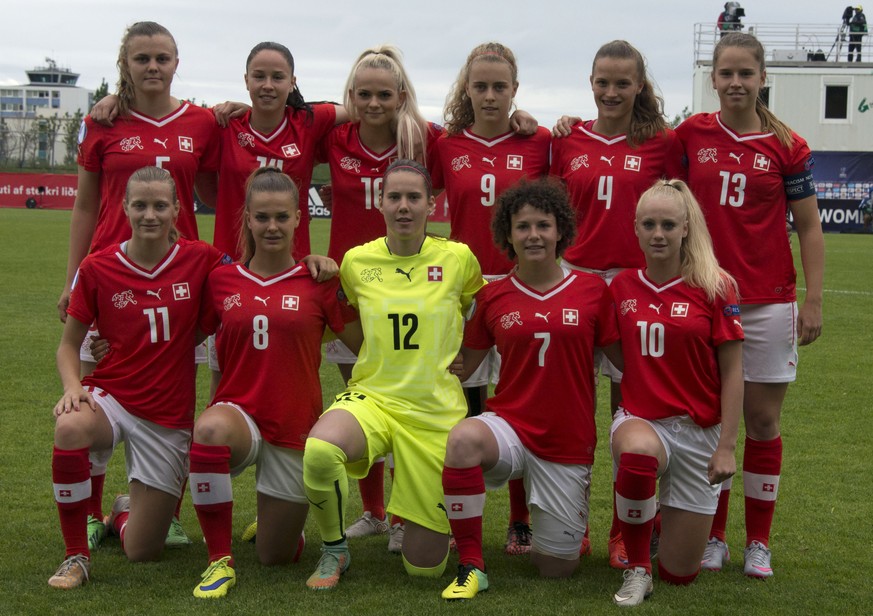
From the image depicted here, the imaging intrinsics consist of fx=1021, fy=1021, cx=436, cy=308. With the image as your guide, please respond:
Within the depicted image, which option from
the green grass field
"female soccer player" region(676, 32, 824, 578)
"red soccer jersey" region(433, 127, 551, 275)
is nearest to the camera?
the green grass field

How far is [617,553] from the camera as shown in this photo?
4.09 metres

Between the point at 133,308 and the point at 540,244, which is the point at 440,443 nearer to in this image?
the point at 540,244

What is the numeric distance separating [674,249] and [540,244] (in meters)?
0.50

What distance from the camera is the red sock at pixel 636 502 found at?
3.58 meters

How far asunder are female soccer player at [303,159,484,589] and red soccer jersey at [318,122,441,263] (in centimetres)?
53

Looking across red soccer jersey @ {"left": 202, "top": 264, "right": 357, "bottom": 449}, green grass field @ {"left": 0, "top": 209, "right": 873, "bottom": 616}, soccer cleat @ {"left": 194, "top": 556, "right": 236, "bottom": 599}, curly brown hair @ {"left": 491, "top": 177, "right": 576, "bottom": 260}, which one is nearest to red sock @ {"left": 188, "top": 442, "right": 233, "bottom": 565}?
soccer cleat @ {"left": 194, "top": 556, "right": 236, "bottom": 599}

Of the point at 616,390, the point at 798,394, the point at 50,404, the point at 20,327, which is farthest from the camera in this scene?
the point at 20,327

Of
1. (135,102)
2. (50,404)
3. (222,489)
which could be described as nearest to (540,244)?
(222,489)

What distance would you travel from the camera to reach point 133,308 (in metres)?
4.01

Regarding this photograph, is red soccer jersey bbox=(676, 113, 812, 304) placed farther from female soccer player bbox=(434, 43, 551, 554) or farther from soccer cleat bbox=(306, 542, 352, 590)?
soccer cleat bbox=(306, 542, 352, 590)

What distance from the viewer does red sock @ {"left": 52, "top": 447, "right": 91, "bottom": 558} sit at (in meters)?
3.70

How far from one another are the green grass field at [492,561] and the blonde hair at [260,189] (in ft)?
4.09

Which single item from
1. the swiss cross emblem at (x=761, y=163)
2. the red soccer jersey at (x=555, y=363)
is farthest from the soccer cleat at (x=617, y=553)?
the swiss cross emblem at (x=761, y=163)

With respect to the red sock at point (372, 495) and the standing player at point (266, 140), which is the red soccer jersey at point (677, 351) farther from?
the standing player at point (266, 140)
